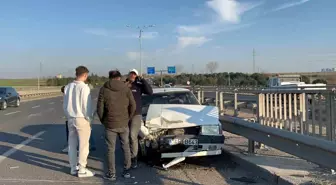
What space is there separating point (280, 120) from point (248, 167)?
1.82 m

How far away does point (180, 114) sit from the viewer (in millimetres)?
7402

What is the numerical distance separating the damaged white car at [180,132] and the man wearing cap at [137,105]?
0.25 m

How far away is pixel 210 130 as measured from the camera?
7.16 metres

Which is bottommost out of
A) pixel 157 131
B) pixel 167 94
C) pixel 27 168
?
pixel 27 168

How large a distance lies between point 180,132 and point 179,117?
0.31 m

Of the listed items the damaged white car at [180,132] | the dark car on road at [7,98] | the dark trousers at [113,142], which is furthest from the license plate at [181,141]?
the dark car on road at [7,98]

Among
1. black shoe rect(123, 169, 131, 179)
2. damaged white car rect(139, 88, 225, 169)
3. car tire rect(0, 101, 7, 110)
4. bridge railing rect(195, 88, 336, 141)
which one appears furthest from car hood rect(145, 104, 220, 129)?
car tire rect(0, 101, 7, 110)

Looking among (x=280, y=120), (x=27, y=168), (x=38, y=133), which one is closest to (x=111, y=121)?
(x=27, y=168)

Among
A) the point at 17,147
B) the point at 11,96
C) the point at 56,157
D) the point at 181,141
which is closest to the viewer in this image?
the point at 181,141

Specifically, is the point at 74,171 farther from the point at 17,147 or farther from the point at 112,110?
the point at 17,147

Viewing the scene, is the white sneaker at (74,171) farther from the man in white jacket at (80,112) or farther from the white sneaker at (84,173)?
the white sneaker at (84,173)

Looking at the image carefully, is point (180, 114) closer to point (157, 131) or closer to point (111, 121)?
point (157, 131)

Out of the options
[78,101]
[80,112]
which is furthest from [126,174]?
[78,101]

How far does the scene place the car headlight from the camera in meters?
7.12
